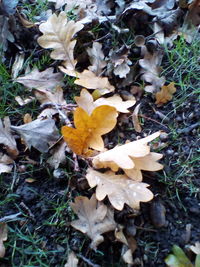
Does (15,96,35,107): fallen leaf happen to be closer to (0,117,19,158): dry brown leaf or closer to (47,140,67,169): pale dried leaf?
(0,117,19,158): dry brown leaf

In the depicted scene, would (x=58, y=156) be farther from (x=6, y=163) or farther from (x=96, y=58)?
(x=96, y=58)

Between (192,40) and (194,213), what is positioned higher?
(192,40)

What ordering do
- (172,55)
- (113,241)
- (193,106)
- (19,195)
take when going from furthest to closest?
(172,55), (193,106), (19,195), (113,241)

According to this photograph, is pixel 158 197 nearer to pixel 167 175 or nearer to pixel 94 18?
pixel 167 175

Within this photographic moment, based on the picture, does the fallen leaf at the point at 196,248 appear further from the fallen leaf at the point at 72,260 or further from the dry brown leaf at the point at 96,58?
the dry brown leaf at the point at 96,58

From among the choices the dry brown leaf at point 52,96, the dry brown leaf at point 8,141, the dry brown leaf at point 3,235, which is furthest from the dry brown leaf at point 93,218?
the dry brown leaf at point 52,96

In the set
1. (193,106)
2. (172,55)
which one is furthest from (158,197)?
(172,55)

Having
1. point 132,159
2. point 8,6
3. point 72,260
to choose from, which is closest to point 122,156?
point 132,159
